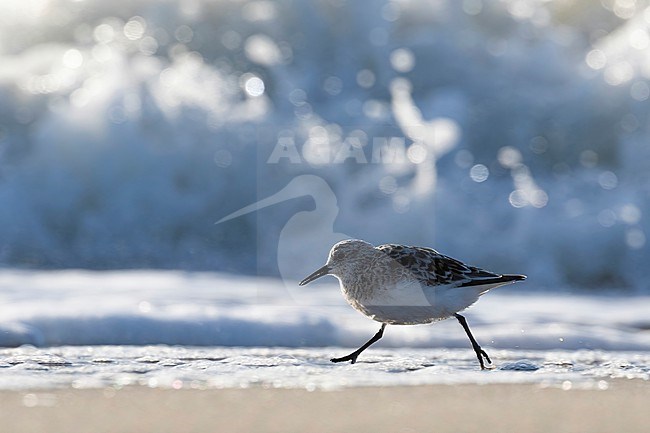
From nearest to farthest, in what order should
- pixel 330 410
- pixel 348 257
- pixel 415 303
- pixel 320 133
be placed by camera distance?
1. pixel 330 410
2. pixel 415 303
3. pixel 348 257
4. pixel 320 133

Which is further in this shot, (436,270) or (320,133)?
(320,133)

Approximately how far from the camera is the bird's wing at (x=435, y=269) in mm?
3635

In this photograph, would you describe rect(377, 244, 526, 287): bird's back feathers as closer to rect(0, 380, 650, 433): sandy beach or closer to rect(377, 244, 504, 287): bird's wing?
rect(377, 244, 504, 287): bird's wing

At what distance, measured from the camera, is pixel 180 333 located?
4.39 m

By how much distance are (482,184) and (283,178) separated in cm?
159

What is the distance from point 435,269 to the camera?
12.0 ft

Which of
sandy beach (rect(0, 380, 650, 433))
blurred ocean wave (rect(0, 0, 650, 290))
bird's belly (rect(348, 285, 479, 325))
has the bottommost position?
sandy beach (rect(0, 380, 650, 433))

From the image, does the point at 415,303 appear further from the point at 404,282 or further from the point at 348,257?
the point at 348,257

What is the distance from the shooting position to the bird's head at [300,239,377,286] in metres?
3.69

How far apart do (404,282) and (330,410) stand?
880mm

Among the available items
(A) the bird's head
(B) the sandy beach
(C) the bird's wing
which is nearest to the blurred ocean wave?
(A) the bird's head

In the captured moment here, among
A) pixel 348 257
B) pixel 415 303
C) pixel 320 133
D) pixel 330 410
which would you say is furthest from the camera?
pixel 320 133

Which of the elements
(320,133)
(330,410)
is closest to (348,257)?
(330,410)

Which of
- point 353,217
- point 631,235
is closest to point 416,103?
point 353,217
